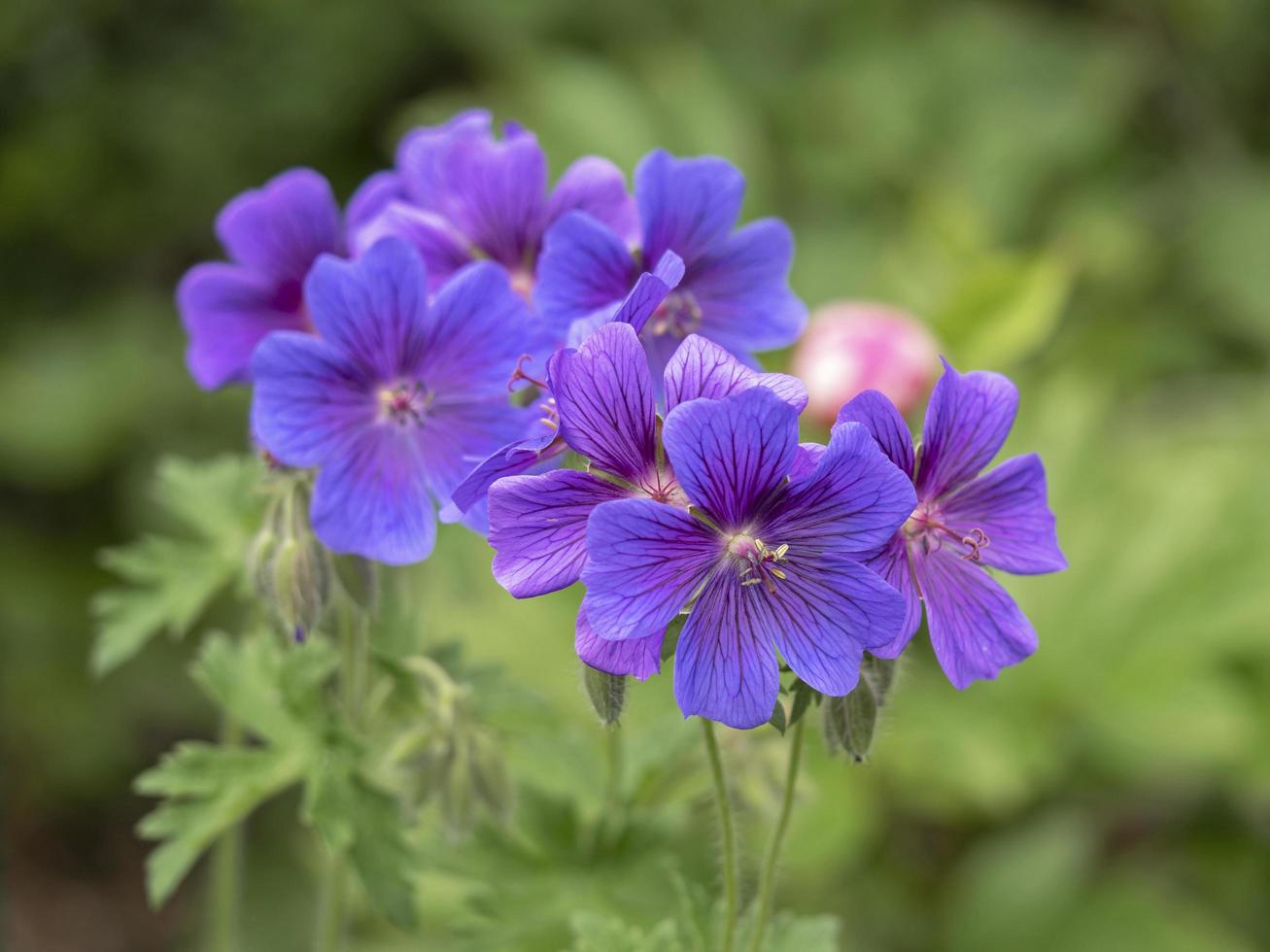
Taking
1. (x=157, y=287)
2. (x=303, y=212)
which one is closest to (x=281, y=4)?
(x=157, y=287)

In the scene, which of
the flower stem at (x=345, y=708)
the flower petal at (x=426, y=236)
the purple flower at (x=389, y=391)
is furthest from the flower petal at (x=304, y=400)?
the flower stem at (x=345, y=708)

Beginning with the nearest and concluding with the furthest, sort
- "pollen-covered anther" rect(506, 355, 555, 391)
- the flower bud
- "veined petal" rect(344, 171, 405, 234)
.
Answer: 1. "pollen-covered anther" rect(506, 355, 555, 391)
2. "veined petal" rect(344, 171, 405, 234)
3. the flower bud

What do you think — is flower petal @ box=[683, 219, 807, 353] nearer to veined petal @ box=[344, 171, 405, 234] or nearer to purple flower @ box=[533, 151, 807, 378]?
purple flower @ box=[533, 151, 807, 378]

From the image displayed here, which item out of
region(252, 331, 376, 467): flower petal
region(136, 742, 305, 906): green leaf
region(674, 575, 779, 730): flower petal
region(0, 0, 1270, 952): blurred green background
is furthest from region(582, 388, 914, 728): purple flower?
region(0, 0, 1270, 952): blurred green background

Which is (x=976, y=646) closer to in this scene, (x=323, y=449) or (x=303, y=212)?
(x=323, y=449)

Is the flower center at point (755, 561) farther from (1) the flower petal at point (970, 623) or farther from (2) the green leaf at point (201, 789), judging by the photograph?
(2) the green leaf at point (201, 789)

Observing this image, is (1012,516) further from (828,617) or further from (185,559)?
(185,559)
